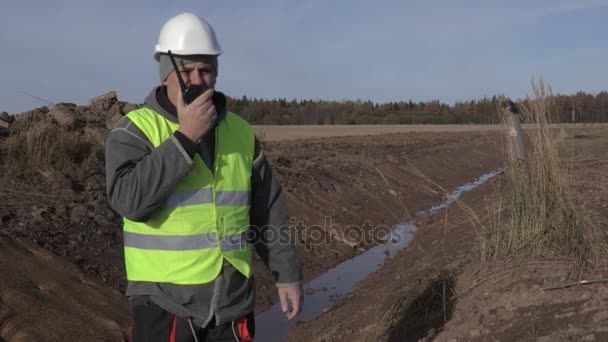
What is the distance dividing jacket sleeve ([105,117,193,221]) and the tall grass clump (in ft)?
11.7

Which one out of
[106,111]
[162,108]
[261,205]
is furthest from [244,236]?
[106,111]

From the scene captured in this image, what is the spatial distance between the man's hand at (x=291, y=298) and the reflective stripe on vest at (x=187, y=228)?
0.35 m

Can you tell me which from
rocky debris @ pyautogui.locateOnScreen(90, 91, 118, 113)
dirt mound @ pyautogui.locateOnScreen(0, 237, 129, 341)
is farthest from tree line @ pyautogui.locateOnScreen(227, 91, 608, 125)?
dirt mound @ pyautogui.locateOnScreen(0, 237, 129, 341)

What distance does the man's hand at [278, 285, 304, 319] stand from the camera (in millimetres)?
2773

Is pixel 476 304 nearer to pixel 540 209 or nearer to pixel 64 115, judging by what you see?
pixel 540 209

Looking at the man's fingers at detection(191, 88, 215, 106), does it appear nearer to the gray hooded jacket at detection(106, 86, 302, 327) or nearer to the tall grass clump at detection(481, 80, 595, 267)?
the gray hooded jacket at detection(106, 86, 302, 327)

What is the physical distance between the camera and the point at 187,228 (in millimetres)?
2389

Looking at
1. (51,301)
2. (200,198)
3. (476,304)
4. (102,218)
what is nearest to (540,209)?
(476,304)

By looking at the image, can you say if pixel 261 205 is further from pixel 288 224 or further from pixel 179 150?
pixel 179 150

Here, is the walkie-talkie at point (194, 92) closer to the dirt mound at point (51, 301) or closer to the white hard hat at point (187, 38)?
the white hard hat at point (187, 38)

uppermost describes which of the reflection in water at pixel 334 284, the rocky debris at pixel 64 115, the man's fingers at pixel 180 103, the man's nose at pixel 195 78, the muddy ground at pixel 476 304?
the rocky debris at pixel 64 115

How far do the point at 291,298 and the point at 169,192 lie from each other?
83 centimetres

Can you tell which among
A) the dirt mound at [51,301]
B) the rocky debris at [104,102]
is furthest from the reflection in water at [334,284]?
the rocky debris at [104,102]

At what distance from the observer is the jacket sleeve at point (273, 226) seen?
2.75 meters
